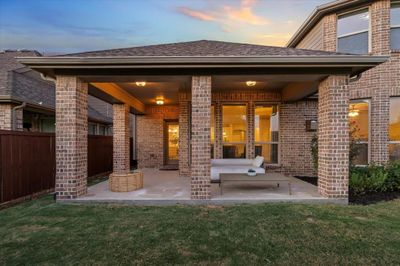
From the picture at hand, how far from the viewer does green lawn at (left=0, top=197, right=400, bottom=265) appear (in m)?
2.96

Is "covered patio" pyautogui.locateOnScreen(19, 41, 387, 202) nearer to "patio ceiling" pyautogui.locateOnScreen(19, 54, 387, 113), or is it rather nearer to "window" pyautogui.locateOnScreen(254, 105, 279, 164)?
"patio ceiling" pyautogui.locateOnScreen(19, 54, 387, 113)

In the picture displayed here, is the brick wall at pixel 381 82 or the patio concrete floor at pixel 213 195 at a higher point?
the brick wall at pixel 381 82

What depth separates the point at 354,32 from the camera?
8438 mm

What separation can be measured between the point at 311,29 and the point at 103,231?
411 inches

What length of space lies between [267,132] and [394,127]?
400 cm

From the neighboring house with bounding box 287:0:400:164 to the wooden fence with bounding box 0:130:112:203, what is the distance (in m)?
9.13

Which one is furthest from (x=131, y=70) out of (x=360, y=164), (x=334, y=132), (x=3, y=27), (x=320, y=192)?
(x=3, y=27)

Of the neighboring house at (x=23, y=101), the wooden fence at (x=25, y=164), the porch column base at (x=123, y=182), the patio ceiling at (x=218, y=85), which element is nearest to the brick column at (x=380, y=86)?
the patio ceiling at (x=218, y=85)

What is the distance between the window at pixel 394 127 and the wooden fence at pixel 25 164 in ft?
34.4

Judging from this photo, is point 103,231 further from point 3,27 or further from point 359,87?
point 3,27

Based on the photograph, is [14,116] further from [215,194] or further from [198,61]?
[215,194]

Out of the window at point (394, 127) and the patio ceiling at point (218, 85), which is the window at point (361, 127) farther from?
the patio ceiling at point (218, 85)

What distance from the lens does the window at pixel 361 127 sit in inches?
328

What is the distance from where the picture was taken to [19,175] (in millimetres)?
5742
